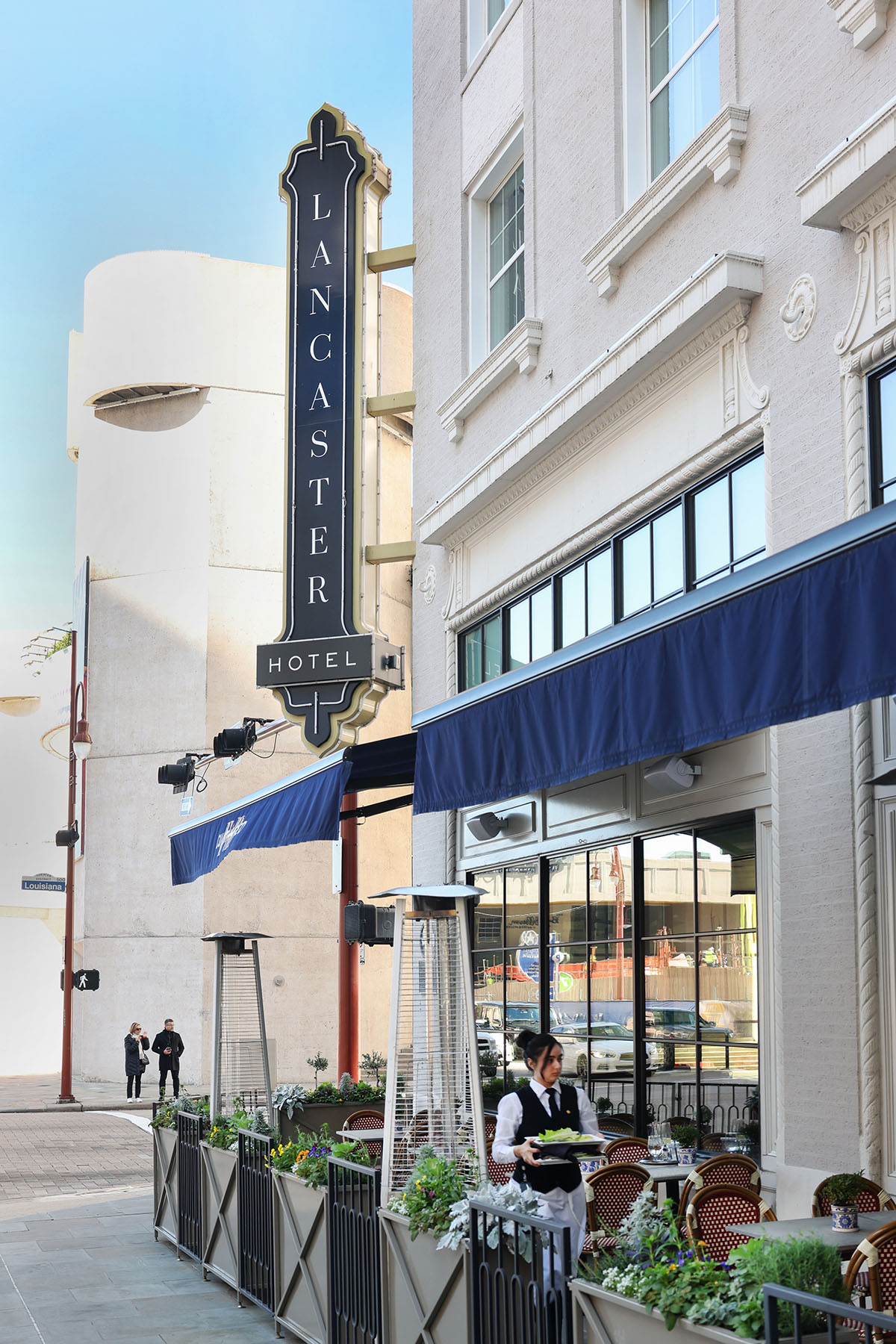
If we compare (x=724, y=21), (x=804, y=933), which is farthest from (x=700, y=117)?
(x=804, y=933)

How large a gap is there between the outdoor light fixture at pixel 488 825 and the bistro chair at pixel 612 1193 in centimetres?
565

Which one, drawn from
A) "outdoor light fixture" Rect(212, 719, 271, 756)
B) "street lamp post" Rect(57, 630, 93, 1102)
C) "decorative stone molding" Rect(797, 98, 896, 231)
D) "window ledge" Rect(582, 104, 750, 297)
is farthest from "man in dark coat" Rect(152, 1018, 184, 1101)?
"decorative stone molding" Rect(797, 98, 896, 231)

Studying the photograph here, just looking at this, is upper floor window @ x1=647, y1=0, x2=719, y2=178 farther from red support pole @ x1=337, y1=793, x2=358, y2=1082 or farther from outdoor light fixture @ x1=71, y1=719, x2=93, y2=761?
outdoor light fixture @ x1=71, y1=719, x2=93, y2=761

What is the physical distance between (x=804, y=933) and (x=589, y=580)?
16.4 feet

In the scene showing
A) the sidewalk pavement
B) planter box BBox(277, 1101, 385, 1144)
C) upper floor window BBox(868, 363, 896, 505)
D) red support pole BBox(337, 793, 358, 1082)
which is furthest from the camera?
the sidewalk pavement

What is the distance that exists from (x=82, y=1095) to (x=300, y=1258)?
26.1 m

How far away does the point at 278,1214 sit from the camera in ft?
32.9

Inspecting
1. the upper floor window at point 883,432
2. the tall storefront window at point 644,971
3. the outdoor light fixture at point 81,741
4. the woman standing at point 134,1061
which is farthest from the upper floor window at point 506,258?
the outdoor light fixture at point 81,741

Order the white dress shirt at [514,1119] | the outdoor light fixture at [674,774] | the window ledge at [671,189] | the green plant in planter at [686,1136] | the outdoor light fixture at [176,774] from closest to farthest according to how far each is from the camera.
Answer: the white dress shirt at [514,1119]
the green plant in planter at [686,1136]
the window ledge at [671,189]
the outdoor light fixture at [674,774]
the outdoor light fixture at [176,774]

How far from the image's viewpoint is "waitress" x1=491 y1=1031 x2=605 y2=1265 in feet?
23.4

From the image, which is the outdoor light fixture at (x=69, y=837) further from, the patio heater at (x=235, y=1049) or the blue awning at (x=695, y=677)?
the blue awning at (x=695, y=677)

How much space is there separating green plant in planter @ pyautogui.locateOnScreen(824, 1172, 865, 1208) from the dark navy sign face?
337 inches

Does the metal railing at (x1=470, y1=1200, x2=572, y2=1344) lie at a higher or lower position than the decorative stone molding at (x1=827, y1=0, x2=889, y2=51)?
lower

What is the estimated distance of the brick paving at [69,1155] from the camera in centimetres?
1856
